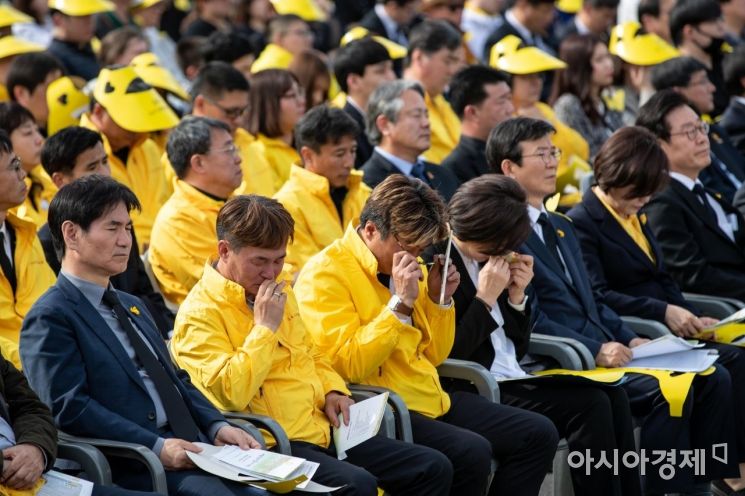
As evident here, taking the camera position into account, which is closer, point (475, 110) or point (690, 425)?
point (690, 425)

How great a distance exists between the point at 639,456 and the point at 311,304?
1769 mm

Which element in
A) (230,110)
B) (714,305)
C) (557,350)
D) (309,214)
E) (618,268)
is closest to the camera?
(557,350)

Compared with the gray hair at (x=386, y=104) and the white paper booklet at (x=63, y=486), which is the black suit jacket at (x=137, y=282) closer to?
the white paper booklet at (x=63, y=486)

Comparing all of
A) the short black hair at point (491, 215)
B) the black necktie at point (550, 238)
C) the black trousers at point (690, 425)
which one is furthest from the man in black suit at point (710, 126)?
the short black hair at point (491, 215)

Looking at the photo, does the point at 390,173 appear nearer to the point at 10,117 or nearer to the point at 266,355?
the point at 10,117

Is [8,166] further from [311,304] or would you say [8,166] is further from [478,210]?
[478,210]

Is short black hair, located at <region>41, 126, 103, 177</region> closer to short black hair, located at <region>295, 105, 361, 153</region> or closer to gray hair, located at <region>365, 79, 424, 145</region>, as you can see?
short black hair, located at <region>295, 105, 361, 153</region>

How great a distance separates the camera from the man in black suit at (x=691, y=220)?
282 inches

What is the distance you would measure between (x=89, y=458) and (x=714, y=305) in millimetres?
3917

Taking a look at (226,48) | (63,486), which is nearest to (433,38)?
(226,48)

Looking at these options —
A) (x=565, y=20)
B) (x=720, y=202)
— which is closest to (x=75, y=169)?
(x=720, y=202)

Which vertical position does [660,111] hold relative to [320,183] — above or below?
below

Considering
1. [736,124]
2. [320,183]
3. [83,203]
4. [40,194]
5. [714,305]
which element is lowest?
[736,124]

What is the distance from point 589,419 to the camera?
5.52 metres
